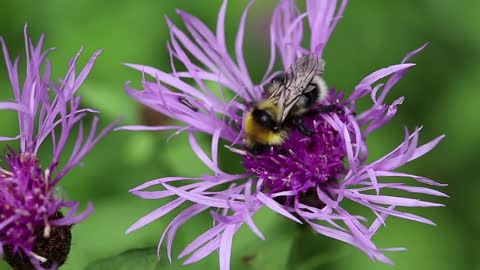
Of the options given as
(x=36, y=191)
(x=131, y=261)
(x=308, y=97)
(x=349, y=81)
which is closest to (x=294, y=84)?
(x=308, y=97)

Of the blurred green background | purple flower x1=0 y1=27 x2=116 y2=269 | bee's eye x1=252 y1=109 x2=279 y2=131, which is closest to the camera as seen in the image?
purple flower x1=0 y1=27 x2=116 y2=269

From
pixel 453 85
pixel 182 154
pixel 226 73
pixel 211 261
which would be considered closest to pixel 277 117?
pixel 226 73

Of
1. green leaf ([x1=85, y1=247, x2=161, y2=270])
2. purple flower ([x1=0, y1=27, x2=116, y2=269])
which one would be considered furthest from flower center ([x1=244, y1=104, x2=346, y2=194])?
purple flower ([x1=0, y1=27, x2=116, y2=269])

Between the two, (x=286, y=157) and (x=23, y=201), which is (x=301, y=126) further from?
(x=23, y=201)

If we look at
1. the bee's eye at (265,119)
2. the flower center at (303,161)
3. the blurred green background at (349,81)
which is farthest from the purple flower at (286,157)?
the blurred green background at (349,81)

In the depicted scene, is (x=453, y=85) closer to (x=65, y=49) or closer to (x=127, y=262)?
(x=65, y=49)

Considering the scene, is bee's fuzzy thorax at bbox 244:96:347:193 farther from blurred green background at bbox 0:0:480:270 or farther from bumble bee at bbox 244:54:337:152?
blurred green background at bbox 0:0:480:270
